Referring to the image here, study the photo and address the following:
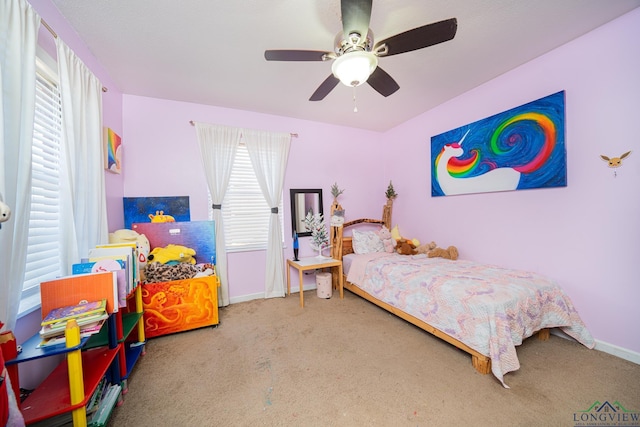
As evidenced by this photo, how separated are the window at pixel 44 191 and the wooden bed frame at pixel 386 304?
276 centimetres

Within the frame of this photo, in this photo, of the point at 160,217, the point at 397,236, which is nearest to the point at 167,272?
the point at 160,217

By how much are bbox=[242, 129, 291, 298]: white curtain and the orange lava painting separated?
94cm

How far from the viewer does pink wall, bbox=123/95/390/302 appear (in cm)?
272

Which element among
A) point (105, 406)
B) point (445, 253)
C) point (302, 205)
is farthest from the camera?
point (302, 205)

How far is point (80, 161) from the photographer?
5.46ft

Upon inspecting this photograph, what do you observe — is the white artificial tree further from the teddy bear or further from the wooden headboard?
the teddy bear

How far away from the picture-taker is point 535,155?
2.25 m

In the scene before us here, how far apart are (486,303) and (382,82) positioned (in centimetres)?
180

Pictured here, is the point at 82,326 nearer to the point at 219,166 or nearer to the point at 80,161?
the point at 80,161

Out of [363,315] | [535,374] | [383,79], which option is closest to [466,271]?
[535,374]

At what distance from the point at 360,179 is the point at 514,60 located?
229cm

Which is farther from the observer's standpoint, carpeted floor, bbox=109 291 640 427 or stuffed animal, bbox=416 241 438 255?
stuffed animal, bbox=416 241 438 255

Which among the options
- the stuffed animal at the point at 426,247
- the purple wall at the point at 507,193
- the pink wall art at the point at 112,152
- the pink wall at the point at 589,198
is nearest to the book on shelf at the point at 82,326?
the purple wall at the point at 507,193

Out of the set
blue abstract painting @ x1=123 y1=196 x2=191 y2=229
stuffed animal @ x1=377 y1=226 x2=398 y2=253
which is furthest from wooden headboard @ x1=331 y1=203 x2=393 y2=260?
blue abstract painting @ x1=123 y1=196 x2=191 y2=229
